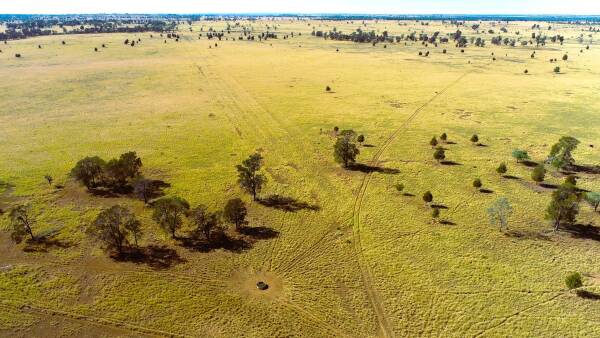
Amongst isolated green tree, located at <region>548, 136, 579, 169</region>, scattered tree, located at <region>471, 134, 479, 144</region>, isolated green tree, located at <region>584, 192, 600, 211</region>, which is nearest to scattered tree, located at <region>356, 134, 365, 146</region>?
scattered tree, located at <region>471, 134, 479, 144</region>

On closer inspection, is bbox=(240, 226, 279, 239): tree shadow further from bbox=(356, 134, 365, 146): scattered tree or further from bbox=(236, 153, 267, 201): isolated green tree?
bbox=(356, 134, 365, 146): scattered tree

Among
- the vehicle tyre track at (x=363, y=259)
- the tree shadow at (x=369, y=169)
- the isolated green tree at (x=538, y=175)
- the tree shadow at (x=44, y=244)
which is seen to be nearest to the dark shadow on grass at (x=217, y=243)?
the vehicle tyre track at (x=363, y=259)

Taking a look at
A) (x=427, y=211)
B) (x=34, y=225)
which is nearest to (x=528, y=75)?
(x=427, y=211)

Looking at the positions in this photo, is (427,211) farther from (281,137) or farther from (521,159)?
(281,137)

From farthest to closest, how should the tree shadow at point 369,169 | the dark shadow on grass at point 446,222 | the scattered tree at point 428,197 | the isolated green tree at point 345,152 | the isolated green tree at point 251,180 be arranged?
the isolated green tree at point 345,152 < the tree shadow at point 369,169 < the isolated green tree at point 251,180 < the scattered tree at point 428,197 < the dark shadow on grass at point 446,222

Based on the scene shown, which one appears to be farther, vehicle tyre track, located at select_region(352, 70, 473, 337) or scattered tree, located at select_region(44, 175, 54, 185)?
scattered tree, located at select_region(44, 175, 54, 185)

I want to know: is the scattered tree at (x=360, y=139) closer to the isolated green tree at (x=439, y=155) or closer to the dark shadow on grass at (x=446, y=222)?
the isolated green tree at (x=439, y=155)
